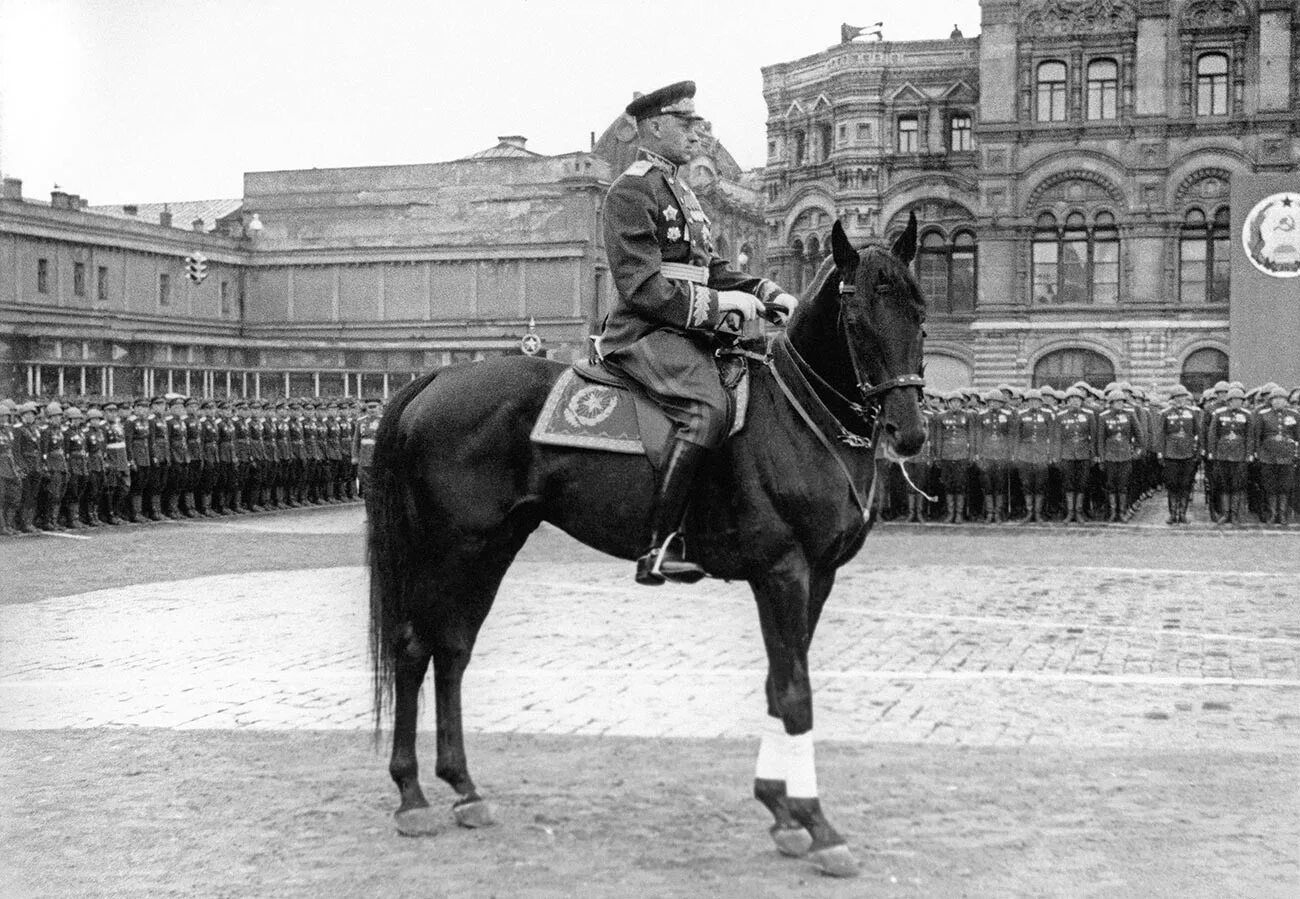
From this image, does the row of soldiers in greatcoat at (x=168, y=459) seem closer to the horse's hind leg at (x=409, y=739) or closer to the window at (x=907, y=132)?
the horse's hind leg at (x=409, y=739)

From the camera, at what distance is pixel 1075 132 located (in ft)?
186

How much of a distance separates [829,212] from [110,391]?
28.4 metres

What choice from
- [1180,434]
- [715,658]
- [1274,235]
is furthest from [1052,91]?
[715,658]

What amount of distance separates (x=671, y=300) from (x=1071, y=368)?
5271 cm

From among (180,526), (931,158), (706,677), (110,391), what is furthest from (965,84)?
(706,677)

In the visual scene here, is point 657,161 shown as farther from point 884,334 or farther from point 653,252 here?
point 884,334

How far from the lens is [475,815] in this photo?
6.12m

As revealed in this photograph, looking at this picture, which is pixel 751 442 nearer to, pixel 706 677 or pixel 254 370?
pixel 706 677

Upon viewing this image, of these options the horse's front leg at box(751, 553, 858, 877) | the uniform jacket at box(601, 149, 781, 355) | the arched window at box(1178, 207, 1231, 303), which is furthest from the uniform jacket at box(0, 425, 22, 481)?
the arched window at box(1178, 207, 1231, 303)

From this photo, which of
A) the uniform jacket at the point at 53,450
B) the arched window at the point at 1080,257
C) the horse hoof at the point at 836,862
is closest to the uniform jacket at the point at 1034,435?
the uniform jacket at the point at 53,450

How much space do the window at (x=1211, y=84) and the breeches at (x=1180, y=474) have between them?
118ft

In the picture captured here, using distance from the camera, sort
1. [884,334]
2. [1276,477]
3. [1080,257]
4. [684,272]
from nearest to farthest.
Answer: [884,334] → [684,272] → [1276,477] → [1080,257]

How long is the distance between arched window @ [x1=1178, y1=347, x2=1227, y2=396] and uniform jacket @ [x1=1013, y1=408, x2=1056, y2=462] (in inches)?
1333

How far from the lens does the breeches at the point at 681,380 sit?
6.12m
